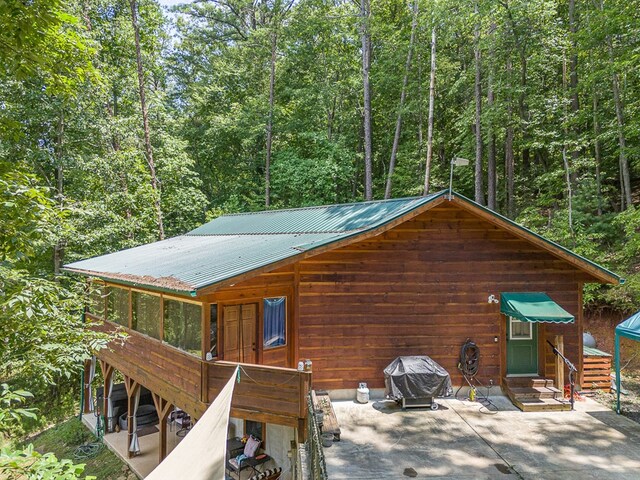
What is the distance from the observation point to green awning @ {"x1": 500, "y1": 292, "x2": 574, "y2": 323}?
7.36m

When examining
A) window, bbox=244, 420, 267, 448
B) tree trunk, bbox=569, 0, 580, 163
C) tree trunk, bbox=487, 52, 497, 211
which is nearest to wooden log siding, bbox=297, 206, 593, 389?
window, bbox=244, 420, 267, 448

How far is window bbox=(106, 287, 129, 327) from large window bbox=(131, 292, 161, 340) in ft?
1.79

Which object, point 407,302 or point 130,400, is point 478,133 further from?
point 130,400

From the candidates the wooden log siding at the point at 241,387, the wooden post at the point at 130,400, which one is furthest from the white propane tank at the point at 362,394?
the wooden post at the point at 130,400

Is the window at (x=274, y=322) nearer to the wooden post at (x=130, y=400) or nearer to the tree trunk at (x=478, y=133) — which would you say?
the wooden post at (x=130, y=400)

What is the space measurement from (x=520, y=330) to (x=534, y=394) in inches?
51.8

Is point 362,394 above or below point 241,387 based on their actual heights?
below

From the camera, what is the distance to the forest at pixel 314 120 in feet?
40.4

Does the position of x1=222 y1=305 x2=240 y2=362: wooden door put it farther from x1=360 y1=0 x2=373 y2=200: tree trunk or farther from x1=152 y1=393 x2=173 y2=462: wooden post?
x1=360 y1=0 x2=373 y2=200: tree trunk

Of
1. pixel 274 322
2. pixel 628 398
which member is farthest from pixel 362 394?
pixel 628 398

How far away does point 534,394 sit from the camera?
7676mm

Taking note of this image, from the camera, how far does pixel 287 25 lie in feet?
66.1

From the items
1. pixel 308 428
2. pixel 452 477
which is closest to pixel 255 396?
pixel 308 428

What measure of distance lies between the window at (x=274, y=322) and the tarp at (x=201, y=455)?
356 cm
